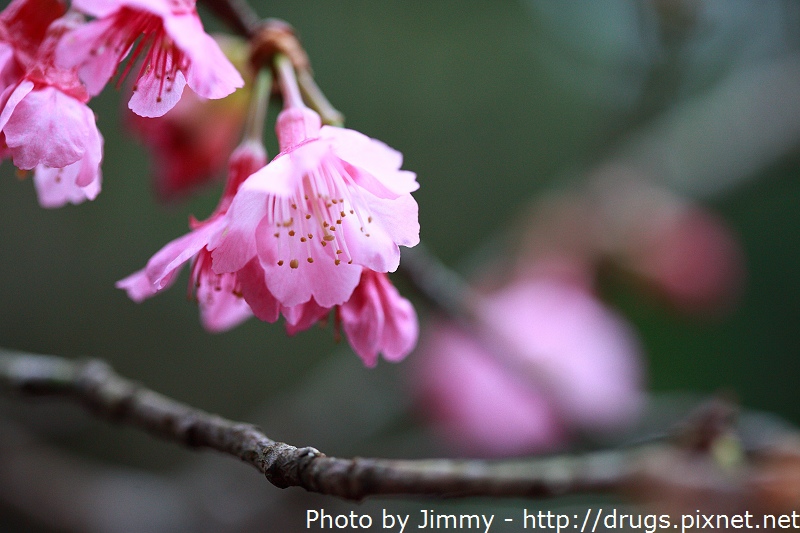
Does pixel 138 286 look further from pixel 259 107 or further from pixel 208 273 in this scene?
pixel 259 107

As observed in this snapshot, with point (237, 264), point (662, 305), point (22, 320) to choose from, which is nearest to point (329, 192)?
point (237, 264)

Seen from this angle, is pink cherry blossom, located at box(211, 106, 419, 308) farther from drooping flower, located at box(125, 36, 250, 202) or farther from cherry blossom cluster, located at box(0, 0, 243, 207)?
drooping flower, located at box(125, 36, 250, 202)

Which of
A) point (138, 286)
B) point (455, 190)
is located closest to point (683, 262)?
point (138, 286)

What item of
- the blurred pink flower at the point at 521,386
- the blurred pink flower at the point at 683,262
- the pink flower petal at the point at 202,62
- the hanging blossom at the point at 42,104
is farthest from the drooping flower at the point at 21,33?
the blurred pink flower at the point at 683,262

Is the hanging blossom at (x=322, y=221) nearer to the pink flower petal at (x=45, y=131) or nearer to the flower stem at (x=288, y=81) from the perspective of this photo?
the flower stem at (x=288, y=81)

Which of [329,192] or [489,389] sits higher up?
[489,389]

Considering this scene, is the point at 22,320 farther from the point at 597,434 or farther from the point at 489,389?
the point at 597,434
